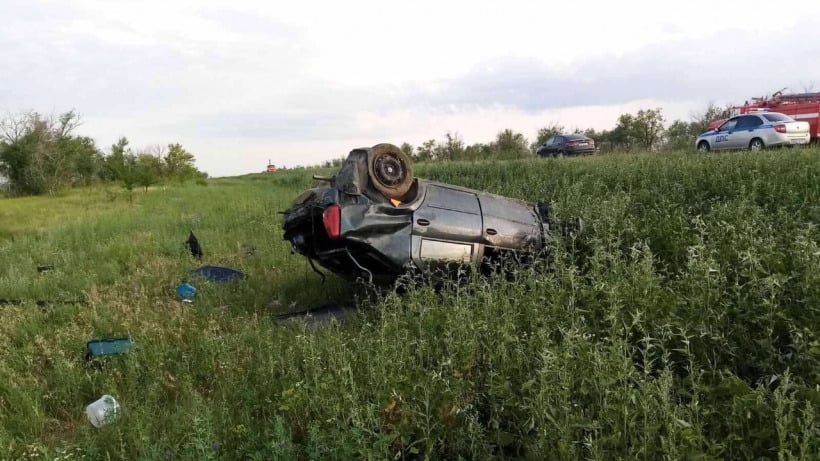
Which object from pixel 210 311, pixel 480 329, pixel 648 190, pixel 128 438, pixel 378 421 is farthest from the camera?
pixel 648 190

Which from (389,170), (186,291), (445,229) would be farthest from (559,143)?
(186,291)

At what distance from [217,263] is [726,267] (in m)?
7.07

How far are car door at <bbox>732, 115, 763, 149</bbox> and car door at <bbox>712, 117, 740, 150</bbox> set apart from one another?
0.10m

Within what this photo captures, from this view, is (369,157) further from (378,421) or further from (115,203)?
(115,203)

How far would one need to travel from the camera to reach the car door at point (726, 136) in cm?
1488

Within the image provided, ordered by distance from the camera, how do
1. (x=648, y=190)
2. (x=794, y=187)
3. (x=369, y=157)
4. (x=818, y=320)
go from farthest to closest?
(x=648, y=190)
(x=794, y=187)
(x=369, y=157)
(x=818, y=320)

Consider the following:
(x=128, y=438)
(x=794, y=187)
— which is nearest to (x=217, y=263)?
(x=128, y=438)

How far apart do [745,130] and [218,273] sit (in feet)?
49.7

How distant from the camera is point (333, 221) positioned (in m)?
4.34

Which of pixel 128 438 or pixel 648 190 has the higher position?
pixel 648 190

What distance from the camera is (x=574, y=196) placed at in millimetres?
7648

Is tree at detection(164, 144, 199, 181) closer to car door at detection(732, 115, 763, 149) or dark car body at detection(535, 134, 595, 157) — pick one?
dark car body at detection(535, 134, 595, 157)

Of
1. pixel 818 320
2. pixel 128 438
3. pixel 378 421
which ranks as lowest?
pixel 128 438

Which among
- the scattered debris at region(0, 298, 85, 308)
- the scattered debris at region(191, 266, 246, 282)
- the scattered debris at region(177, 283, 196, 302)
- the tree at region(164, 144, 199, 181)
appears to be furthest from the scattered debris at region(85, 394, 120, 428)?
the tree at region(164, 144, 199, 181)
